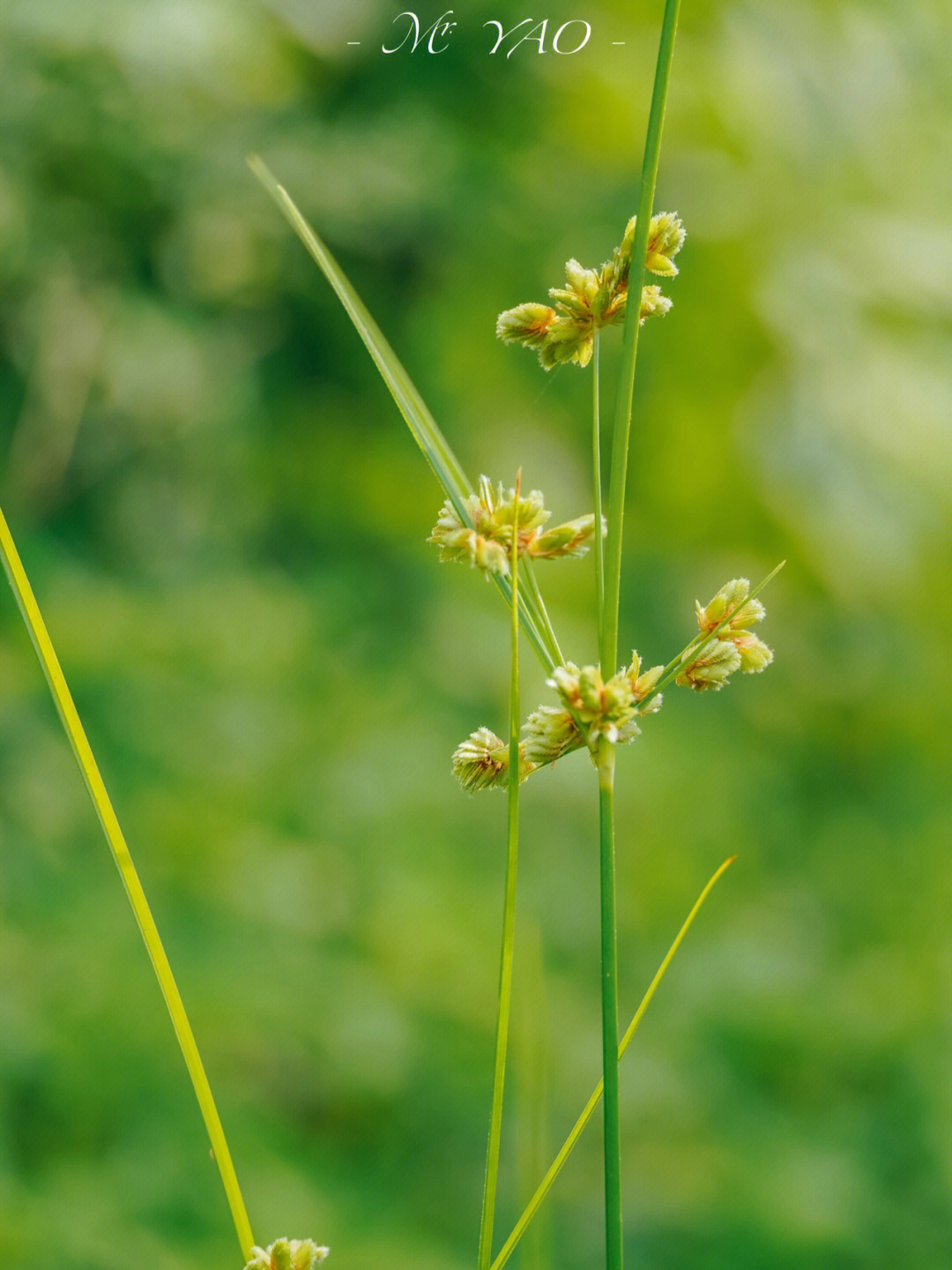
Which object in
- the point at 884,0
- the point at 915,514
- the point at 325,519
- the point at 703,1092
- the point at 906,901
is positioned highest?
the point at 884,0

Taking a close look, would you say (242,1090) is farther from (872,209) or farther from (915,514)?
(872,209)

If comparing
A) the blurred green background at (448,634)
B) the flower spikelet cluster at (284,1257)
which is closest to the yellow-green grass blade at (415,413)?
the flower spikelet cluster at (284,1257)

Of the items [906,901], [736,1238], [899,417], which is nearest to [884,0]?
[899,417]

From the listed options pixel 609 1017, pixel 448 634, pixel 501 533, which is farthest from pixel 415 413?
pixel 448 634

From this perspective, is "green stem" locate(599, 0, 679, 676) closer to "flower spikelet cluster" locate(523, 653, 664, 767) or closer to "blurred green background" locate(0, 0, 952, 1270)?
"flower spikelet cluster" locate(523, 653, 664, 767)

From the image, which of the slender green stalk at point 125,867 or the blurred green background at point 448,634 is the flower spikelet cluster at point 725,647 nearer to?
the slender green stalk at point 125,867

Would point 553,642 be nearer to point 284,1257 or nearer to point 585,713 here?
point 585,713

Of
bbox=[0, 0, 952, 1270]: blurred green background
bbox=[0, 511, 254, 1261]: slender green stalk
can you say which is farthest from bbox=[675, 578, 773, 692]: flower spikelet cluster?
bbox=[0, 0, 952, 1270]: blurred green background
